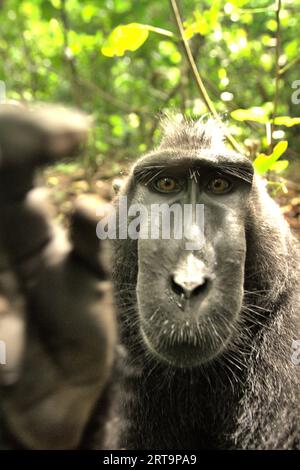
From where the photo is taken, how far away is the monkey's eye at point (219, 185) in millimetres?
3090

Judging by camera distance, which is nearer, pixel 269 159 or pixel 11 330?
pixel 11 330

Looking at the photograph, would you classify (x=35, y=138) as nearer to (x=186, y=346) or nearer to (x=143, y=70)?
(x=186, y=346)

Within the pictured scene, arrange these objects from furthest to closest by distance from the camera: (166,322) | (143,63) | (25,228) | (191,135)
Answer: (143,63) < (191,135) < (166,322) < (25,228)

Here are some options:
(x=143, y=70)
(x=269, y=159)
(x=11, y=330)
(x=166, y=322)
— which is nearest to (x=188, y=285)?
(x=166, y=322)

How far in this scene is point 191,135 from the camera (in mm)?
3422

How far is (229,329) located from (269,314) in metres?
0.43

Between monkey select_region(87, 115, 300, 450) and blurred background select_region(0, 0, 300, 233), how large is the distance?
1.65 m

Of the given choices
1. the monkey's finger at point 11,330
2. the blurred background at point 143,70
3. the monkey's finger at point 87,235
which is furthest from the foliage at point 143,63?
the monkey's finger at point 11,330

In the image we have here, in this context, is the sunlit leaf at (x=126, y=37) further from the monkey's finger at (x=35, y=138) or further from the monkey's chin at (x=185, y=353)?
the monkey's finger at (x=35, y=138)

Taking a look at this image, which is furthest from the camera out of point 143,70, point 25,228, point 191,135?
point 143,70

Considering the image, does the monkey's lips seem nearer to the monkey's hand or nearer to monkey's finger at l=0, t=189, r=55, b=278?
the monkey's hand

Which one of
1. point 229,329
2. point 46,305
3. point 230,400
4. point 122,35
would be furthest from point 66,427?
point 122,35

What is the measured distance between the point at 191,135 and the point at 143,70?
634 centimetres

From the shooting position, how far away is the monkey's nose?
8.46 ft
